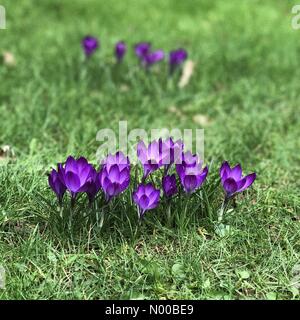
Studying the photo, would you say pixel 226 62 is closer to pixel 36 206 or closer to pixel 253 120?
pixel 253 120

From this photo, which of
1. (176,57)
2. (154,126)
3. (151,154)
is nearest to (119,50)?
(176,57)

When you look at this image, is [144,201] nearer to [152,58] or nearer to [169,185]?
[169,185]

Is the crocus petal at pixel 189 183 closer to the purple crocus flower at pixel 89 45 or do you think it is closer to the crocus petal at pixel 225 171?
the crocus petal at pixel 225 171

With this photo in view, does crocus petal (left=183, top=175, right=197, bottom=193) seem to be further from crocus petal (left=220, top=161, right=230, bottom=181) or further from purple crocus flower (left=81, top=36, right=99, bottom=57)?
purple crocus flower (left=81, top=36, right=99, bottom=57)
